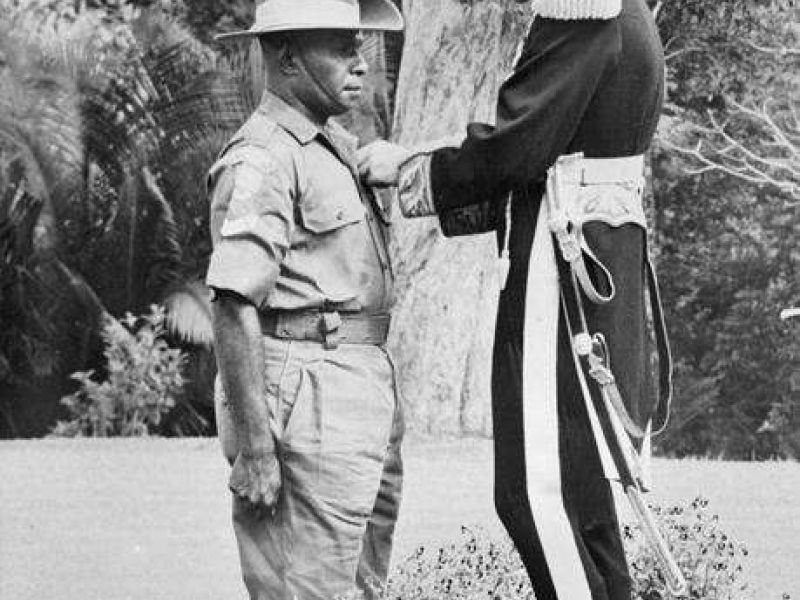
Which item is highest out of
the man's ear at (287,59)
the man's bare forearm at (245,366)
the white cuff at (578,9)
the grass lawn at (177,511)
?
the white cuff at (578,9)

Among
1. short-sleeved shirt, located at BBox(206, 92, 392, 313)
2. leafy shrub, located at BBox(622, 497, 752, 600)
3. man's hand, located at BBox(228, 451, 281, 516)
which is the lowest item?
leafy shrub, located at BBox(622, 497, 752, 600)

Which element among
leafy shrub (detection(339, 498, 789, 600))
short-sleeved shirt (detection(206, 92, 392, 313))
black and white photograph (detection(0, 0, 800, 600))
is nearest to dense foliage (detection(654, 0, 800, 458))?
black and white photograph (detection(0, 0, 800, 600))

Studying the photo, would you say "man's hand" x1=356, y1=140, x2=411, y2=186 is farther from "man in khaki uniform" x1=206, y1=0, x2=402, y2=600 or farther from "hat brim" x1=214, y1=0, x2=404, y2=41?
"hat brim" x1=214, y1=0, x2=404, y2=41

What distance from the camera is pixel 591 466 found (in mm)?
5496

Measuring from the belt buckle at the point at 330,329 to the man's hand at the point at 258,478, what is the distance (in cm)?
34

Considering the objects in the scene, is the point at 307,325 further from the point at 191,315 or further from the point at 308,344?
the point at 191,315

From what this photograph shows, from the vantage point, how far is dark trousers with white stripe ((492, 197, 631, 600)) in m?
5.48

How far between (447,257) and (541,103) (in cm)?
1030

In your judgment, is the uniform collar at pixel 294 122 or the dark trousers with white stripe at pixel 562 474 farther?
the uniform collar at pixel 294 122

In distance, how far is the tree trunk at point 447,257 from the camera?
1541cm

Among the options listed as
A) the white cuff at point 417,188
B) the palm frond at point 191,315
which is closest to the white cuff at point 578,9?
the white cuff at point 417,188

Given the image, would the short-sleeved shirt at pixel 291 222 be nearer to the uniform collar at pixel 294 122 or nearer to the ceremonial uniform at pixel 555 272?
the uniform collar at pixel 294 122

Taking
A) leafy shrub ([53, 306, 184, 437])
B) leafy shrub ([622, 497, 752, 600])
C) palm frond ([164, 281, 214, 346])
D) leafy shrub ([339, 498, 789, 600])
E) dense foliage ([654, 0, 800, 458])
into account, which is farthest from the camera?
dense foliage ([654, 0, 800, 458])

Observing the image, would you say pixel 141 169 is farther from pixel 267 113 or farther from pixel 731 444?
pixel 267 113
